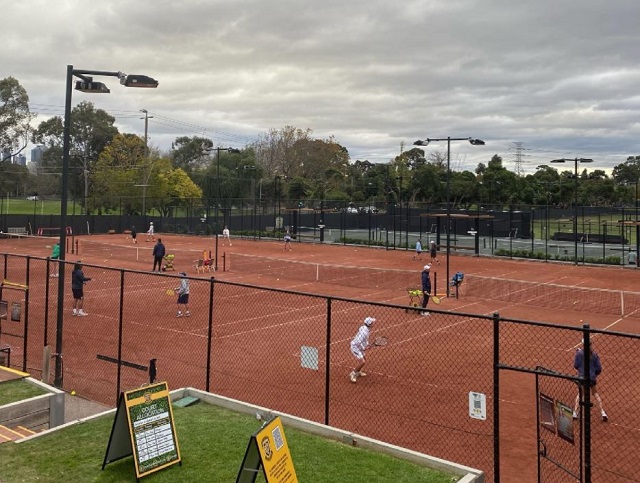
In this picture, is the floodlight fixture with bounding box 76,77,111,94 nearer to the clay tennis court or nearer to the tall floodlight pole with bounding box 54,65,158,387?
the tall floodlight pole with bounding box 54,65,158,387

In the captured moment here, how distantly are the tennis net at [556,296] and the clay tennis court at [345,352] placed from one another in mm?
224

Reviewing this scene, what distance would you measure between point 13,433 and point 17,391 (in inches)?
77.6

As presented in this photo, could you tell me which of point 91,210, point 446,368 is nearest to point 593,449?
point 446,368

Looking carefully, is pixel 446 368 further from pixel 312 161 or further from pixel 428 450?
pixel 312 161

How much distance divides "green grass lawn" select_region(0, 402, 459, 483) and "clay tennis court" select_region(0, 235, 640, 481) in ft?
7.23

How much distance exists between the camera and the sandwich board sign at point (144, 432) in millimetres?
7633

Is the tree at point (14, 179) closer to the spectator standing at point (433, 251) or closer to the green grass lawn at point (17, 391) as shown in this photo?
the spectator standing at point (433, 251)

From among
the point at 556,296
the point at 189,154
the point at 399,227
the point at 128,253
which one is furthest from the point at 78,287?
the point at 189,154

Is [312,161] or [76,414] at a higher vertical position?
[312,161]

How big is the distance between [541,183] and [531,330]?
79.0m

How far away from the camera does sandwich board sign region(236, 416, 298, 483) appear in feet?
19.8

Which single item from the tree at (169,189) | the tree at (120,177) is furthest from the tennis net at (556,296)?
the tree at (120,177)

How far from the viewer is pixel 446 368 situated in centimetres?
1466

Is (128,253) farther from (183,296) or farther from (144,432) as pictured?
(144,432)
